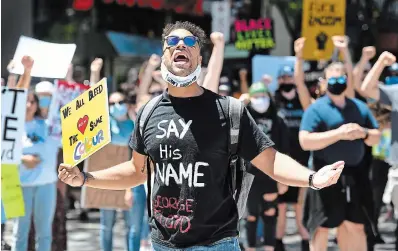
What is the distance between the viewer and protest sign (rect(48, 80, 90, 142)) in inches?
316

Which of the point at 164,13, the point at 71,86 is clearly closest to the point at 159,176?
the point at 71,86

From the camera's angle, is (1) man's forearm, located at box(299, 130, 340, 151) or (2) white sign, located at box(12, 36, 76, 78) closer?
(2) white sign, located at box(12, 36, 76, 78)

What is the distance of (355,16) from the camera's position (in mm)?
15820

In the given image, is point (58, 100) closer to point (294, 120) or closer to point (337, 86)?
point (294, 120)

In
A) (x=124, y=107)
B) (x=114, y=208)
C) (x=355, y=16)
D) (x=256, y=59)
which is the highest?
(x=355, y=16)

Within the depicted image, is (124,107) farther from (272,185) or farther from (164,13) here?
(164,13)

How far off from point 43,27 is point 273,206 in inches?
607

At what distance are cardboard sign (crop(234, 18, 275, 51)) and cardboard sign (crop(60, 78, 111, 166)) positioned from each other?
892 centimetres

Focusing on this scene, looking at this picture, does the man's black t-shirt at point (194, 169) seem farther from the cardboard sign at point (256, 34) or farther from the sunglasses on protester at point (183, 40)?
the cardboard sign at point (256, 34)

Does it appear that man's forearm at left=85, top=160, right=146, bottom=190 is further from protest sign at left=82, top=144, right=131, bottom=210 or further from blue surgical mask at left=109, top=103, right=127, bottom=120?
blue surgical mask at left=109, top=103, right=127, bottom=120

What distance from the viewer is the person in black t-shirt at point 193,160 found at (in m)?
3.89

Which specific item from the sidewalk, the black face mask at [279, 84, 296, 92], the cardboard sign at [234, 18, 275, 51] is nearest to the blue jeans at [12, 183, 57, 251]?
the sidewalk

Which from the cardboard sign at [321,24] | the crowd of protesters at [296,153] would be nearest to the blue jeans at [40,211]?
the crowd of protesters at [296,153]

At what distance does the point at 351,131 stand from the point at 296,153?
2.96 m
